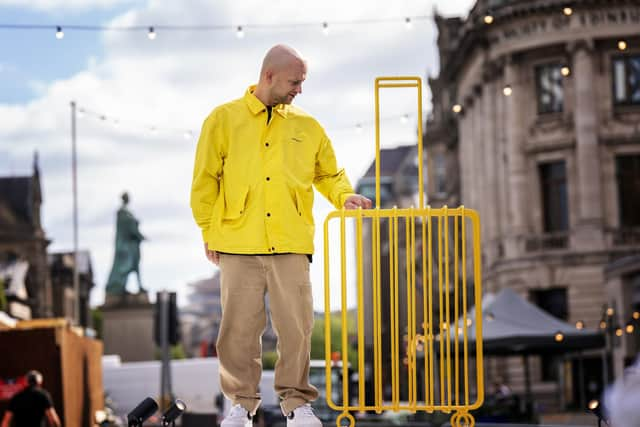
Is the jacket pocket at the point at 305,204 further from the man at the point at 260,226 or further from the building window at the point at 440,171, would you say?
the building window at the point at 440,171

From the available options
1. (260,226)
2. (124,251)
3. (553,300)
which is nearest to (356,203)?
(260,226)

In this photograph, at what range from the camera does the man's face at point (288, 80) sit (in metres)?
6.72

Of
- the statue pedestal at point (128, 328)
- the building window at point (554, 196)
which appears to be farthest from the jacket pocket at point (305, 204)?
the building window at point (554, 196)

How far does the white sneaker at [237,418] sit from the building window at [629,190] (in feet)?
152

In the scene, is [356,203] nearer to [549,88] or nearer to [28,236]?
[549,88]

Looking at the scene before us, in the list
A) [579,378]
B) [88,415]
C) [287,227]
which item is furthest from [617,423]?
[579,378]

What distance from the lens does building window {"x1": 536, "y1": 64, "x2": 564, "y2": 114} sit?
5366cm

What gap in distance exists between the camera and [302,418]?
666 cm

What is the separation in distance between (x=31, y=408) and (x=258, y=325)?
393 inches

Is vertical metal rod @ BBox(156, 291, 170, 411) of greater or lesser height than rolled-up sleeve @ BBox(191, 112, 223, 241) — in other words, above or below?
below

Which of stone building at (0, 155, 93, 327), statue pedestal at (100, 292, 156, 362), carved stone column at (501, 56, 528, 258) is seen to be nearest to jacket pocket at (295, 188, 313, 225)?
statue pedestal at (100, 292, 156, 362)

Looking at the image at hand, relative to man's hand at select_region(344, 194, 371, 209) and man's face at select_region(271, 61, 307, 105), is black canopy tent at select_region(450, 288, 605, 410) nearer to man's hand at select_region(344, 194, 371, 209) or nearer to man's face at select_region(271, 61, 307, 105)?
man's hand at select_region(344, 194, 371, 209)

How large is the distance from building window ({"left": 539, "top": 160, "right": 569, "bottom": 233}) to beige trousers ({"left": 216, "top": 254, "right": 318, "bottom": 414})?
4706cm

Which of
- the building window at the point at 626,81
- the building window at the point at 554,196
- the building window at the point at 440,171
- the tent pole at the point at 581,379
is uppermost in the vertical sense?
the building window at the point at 626,81
